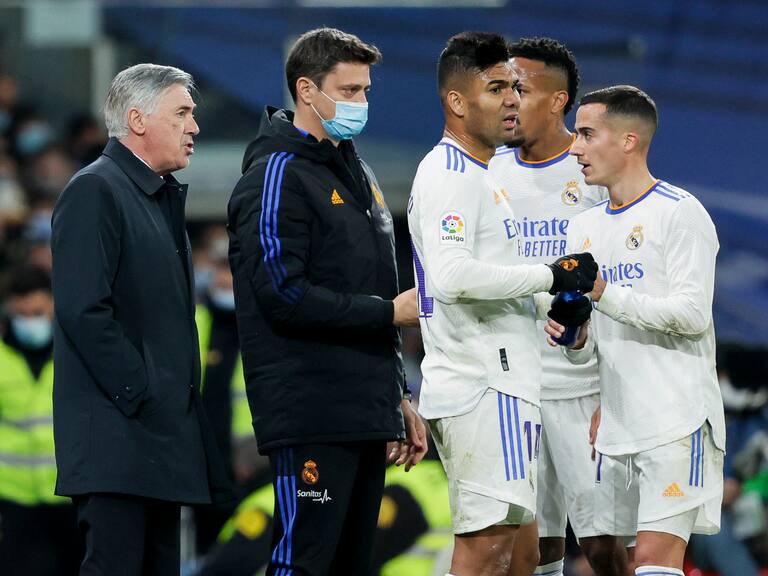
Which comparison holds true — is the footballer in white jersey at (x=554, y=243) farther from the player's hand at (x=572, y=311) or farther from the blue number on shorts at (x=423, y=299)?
the blue number on shorts at (x=423, y=299)

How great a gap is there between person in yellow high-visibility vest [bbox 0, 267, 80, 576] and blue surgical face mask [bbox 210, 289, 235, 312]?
61.5 inches

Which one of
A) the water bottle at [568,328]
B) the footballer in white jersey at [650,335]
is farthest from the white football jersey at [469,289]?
the footballer in white jersey at [650,335]

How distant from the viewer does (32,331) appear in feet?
23.0

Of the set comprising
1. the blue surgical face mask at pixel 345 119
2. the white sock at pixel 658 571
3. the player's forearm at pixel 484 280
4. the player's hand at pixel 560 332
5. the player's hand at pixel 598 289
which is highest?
the blue surgical face mask at pixel 345 119

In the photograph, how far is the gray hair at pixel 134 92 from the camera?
3943 mm

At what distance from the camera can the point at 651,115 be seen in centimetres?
425

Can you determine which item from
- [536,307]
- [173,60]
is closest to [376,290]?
[536,307]

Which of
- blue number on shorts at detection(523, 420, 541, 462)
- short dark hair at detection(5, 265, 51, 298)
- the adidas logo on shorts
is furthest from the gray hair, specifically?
short dark hair at detection(5, 265, 51, 298)

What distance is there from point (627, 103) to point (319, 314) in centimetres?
118

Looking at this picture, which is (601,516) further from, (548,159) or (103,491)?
(103,491)

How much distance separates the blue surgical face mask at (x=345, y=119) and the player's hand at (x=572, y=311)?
0.80m

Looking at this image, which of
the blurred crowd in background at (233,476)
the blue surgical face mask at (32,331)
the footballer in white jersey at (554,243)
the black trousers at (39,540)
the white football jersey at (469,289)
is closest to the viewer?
the white football jersey at (469,289)

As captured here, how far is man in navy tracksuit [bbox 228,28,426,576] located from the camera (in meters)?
3.94

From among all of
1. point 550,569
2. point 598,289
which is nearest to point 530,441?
point 598,289
